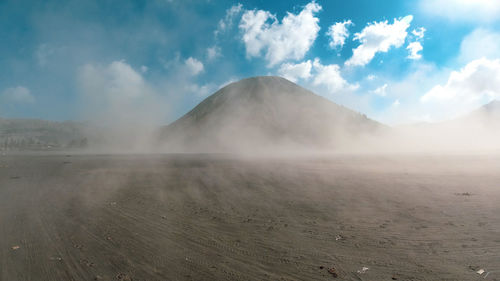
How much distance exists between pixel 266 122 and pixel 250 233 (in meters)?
106

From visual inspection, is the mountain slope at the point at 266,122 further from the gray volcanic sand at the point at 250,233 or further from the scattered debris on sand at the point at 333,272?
the scattered debris on sand at the point at 333,272

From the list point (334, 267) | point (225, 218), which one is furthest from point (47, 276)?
point (334, 267)

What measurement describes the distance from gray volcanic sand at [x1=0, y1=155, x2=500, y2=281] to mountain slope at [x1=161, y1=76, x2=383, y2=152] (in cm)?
7148

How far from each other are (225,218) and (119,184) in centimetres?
1055

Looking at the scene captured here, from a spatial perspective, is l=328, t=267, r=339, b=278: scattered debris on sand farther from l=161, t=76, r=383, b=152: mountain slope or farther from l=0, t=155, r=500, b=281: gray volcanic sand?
l=161, t=76, r=383, b=152: mountain slope

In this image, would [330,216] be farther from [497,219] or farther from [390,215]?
[497,219]

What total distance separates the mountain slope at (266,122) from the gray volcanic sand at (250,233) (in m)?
71.5

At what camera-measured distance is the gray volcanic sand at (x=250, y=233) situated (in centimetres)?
570

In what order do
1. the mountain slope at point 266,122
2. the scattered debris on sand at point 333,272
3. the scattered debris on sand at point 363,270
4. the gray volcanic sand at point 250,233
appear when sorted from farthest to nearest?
1. the mountain slope at point 266,122
2. the gray volcanic sand at point 250,233
3. the scattered debris on sand at point 363,270
4. the scattered debris on sand at point 333,272

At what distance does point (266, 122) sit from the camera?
371 ft

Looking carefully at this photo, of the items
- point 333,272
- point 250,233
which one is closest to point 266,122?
point 250,233

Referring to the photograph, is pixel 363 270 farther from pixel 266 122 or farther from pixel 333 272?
pixel 266 122

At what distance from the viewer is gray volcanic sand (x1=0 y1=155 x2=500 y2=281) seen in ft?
18.7

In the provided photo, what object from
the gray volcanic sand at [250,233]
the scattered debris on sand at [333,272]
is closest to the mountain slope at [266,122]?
the gray volcanic sand at [250,233]
